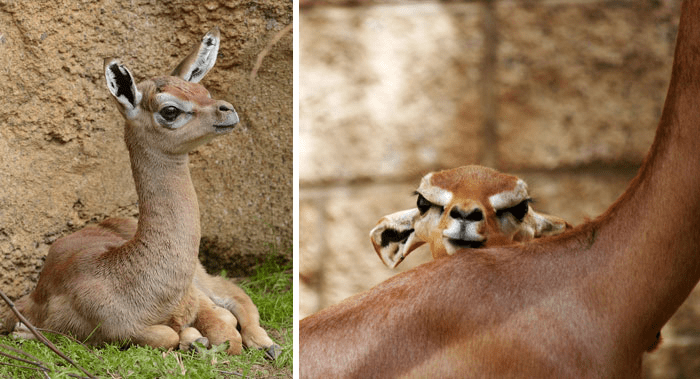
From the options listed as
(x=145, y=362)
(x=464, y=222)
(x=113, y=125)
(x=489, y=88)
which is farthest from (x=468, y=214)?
(x=113, y=125)

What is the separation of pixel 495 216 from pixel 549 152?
206 millimetres

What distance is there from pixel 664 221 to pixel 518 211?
0.12 m

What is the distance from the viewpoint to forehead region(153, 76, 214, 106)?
126cm

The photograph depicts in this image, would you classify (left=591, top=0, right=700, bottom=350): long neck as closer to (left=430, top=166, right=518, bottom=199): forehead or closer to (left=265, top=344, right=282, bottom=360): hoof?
(left=430, top=166, right=518, bottom=199): forehead

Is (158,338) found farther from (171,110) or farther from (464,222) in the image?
(464,222)

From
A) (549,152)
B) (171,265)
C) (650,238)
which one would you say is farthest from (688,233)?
(171,265)

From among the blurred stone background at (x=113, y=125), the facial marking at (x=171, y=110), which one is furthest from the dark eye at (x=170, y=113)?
the blurred stone background at (x=113, y=125)

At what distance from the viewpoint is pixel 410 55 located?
2.26 feet

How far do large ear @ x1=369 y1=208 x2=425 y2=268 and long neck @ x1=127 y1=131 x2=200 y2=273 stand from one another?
0.81 meters

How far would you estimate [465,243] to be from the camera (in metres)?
0.52

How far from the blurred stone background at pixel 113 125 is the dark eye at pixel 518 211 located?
108 centimetres

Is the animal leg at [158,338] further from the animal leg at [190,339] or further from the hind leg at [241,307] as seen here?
the hind leg at [241,307]

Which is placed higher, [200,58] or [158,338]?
[200,58]

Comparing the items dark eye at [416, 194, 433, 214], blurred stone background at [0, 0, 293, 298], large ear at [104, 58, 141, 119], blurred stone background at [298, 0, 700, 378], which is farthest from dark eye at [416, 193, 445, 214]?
blurred stone background at [0, 0, 293, 298]
